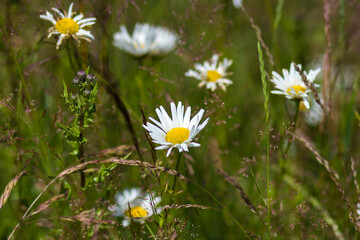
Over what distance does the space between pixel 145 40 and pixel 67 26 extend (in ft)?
2.89

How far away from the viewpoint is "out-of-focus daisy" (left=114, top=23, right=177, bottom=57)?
2254 millimetres

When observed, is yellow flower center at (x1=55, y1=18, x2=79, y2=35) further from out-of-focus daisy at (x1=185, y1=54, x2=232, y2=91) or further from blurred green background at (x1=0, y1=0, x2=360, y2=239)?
out-of-focus daisy at (x1=185, y1=54, x2=232, y2=91)

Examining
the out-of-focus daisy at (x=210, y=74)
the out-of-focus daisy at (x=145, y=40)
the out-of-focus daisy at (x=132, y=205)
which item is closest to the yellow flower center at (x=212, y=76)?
the out-of-focus daisy at (x=210, y=74)

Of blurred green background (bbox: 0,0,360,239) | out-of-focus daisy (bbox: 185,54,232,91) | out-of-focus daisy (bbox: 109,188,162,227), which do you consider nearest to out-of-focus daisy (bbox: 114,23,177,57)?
blurred green background (bbox: 0,0,360,239)

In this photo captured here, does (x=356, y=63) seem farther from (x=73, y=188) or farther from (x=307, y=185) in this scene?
(x=73, y=188)

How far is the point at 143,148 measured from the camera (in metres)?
1.57

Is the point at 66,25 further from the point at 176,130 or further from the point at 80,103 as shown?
the point at 176,130

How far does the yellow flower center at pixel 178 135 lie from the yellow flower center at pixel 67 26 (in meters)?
0.56

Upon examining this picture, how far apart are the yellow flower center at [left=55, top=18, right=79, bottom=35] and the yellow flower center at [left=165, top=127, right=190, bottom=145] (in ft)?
1.85

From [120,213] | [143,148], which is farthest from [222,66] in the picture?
[120,213]

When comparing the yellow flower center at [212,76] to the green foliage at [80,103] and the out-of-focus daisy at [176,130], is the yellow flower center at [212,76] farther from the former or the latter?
the green foliage at [80,103]

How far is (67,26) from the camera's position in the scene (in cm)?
152

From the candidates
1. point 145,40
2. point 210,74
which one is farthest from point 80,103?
point 145,40

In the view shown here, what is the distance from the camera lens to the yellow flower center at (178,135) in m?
1.27
